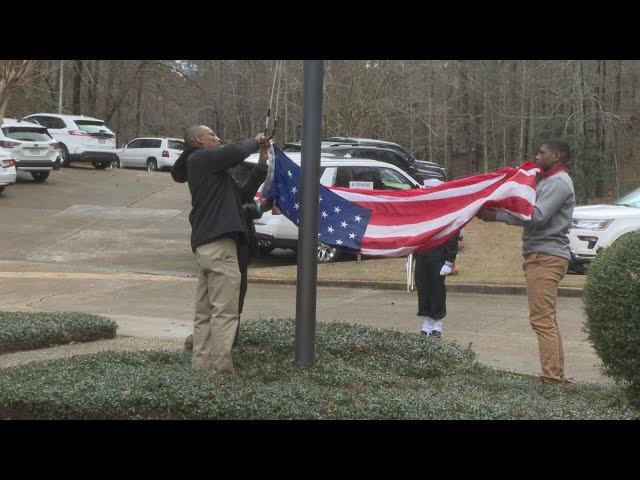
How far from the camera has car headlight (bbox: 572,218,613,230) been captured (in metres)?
14.3

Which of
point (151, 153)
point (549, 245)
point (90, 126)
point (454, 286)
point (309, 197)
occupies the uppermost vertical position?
point (90, 126)

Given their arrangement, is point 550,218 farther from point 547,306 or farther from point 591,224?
point 591,224

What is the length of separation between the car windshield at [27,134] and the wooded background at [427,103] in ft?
5.49

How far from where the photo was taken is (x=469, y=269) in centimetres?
1544

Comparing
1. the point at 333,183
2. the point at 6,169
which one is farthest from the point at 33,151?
the point at 333,183

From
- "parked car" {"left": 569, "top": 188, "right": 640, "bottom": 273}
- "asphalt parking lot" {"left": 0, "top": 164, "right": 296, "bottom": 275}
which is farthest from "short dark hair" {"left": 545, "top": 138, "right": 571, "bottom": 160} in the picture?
"asphalt parking lot" {"left": 0, "top": 164, "right": 296, "bottom": 275}

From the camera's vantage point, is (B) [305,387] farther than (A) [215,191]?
No

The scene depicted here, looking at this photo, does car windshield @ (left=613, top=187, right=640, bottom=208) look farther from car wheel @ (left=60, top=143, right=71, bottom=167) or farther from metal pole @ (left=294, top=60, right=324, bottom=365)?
car wheel @ (left=60, top=143, right=71, bottom=167)

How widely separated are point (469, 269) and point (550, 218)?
875 centimetres

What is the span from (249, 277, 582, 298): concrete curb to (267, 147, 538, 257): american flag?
6.63 metres

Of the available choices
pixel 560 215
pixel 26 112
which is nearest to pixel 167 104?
pixel 26 112

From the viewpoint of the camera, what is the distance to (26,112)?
44.7 m

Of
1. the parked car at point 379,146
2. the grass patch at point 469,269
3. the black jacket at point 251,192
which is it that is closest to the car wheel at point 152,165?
the parked car at point 379,146

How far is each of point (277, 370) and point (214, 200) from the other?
1.35 m
